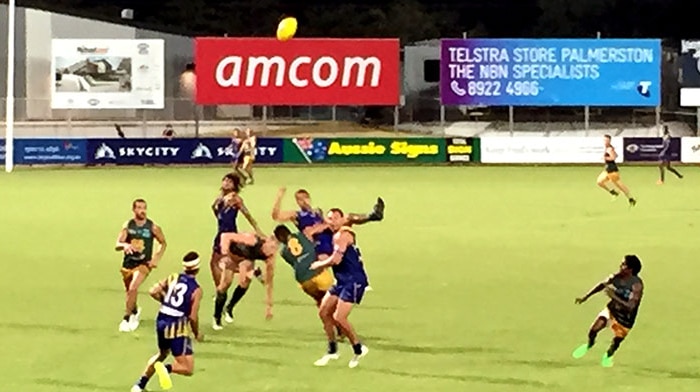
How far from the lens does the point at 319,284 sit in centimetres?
1448

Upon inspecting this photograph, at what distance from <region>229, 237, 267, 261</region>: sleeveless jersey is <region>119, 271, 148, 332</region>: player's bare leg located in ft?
3.71

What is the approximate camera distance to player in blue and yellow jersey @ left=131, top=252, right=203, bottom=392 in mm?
11398

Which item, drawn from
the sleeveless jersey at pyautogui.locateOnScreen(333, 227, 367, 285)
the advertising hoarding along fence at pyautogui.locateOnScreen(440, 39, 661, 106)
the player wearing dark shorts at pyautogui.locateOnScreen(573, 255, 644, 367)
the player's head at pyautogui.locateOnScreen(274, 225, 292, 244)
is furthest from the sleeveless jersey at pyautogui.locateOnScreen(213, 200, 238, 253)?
the advertising hoarding along fence at pyautogui.locateOnScreen(440, 39, 661, 106)

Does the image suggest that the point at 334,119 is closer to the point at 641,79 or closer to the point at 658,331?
the point at 641,79

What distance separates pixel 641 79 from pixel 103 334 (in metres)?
42.1

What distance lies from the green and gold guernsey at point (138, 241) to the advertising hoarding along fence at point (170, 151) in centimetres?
3515

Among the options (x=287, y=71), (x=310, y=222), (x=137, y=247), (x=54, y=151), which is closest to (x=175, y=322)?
(x=137, y=247)

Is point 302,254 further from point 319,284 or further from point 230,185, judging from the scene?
point 230,185

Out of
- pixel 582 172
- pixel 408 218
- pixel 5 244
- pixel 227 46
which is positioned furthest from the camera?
pixel 227 46

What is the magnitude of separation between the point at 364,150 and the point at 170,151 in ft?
25.3

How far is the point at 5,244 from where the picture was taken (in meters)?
23.9

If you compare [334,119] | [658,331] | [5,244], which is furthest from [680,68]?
[658,331]

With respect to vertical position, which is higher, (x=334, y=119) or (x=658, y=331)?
(x=334, y=119)

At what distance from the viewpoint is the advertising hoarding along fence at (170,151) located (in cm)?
5066
